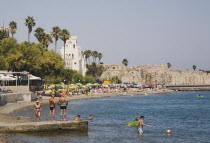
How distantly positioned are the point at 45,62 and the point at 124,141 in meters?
44.6

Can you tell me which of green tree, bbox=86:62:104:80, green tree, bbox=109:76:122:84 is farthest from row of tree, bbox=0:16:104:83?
green tree, bbox=109:76:122:84

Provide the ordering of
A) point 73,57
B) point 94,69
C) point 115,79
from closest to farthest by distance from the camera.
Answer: point 73,57
point 94,69
point 115,79

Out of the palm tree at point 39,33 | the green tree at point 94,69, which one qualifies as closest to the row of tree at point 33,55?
the palm tree at point 39,33

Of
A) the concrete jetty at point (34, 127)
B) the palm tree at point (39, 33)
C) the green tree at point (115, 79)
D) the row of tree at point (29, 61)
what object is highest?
the palm tree at point (39, 33)

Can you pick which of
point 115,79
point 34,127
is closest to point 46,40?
point 34,127

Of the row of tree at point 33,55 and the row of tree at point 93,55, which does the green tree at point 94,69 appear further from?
the row of tree at point 33,55

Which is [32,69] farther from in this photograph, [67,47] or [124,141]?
[67,47]

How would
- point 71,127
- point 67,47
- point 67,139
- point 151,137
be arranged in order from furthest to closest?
1. point 67,47
2. point 151,137
3. point 71,127
4. point 67,139

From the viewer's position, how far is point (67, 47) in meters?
140

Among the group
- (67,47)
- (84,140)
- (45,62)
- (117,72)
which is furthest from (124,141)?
(117,72)

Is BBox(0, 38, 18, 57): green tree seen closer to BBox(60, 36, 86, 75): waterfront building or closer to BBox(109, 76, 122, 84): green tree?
BBox(60, 36, 86, 75): waterfront building

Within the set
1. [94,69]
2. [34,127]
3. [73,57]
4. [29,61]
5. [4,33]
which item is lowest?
[34,127]

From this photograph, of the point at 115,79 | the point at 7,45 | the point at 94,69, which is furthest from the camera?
the point at 115,79

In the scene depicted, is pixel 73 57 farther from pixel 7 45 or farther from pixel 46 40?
pixel 7 45
